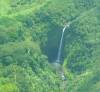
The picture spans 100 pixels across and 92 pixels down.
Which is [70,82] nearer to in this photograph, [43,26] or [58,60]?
[58,60]

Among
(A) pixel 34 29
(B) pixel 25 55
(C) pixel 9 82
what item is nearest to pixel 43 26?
(A) pixel 34 29

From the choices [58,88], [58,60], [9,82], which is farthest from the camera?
[58,60]

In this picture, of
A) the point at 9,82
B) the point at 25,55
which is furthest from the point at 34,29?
the point at 9,82

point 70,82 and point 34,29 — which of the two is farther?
point 34,29

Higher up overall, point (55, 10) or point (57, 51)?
point (55, 10)

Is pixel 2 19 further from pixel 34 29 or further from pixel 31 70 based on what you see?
pixel 31 70

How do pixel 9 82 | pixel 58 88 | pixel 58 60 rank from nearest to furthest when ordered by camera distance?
pixel 9 82
pixel 58 88
pixel 58 60
